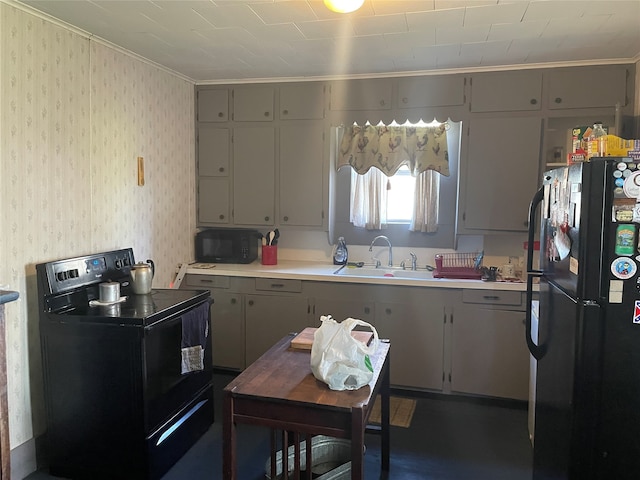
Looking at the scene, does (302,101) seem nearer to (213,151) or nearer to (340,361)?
(213,151)

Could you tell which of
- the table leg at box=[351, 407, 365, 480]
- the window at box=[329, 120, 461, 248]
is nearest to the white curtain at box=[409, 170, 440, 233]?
the window at box=[329, 120, 461, 248]

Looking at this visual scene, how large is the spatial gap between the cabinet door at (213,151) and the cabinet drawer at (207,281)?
84cm

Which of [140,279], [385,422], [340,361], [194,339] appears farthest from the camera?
[140,279]

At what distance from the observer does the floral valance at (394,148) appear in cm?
364

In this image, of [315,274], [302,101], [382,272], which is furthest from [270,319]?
[302,101]

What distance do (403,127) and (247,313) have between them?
184cm

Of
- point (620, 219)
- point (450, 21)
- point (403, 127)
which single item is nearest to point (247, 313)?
point (403, 127)

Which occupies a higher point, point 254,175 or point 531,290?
point 254,175

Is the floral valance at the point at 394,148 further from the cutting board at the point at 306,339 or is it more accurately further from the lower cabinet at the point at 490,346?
the cutting board at the point at 306,339

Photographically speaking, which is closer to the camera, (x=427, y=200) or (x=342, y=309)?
(x=342, y=309)

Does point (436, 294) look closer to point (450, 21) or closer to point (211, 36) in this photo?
point (450, 21)

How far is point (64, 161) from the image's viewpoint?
2699 mm

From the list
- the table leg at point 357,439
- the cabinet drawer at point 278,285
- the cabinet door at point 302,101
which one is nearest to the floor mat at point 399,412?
the cabinet drawer at point 278,285

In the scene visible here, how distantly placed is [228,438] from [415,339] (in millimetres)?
1872
